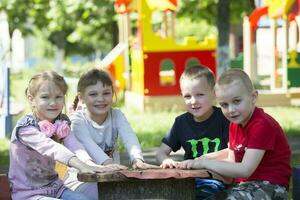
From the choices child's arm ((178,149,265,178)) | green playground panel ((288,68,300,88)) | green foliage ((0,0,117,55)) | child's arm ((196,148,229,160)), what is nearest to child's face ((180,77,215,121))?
child's arm ((196,148,229,160))

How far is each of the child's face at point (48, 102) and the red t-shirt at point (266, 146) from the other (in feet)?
3.38

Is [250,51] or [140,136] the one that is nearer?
[140,136]

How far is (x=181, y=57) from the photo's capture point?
14094mm

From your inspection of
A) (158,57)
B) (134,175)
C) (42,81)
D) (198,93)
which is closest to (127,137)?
(198,93)

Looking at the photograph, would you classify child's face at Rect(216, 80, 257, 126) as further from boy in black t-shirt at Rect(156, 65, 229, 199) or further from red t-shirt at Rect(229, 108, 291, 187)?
boy in black t-shirt at Rect(156, 65, 229, 199)

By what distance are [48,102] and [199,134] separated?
0.91 m

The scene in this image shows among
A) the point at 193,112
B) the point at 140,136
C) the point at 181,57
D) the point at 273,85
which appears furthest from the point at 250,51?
the point at 193,112

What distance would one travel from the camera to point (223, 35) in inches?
574

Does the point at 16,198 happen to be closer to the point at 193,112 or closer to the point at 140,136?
the point at 193,112

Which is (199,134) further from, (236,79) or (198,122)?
(236,79)

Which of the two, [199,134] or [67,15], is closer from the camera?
[199,134]

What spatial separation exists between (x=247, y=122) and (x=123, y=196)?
0.79m

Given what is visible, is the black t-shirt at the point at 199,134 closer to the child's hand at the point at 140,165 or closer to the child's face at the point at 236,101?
the child's hand at the point at 140,165

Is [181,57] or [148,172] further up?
Result: [181,57]
